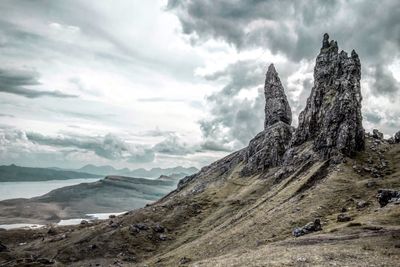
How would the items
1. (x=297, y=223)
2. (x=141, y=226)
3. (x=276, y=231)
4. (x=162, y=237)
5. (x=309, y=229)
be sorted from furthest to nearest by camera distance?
(x=141, y=226), (x=162, y=237), (x=297, y=223), (x=276, y=231), (x=309, y=229)

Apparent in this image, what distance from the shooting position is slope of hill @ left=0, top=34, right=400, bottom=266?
228ft

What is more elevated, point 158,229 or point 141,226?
point 141,226

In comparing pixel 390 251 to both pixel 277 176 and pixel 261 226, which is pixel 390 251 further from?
pixel 277 176

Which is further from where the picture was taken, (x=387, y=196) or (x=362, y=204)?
(x=362, y=204)

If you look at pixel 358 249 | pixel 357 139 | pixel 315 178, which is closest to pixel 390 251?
pixel 358 249

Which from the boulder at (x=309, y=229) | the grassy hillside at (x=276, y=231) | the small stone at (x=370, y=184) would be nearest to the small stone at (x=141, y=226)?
the grassy hillside at (x=276, y=231)

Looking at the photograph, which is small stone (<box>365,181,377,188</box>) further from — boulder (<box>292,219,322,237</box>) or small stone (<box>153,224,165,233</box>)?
small stone (<box>153,224,165,233</box>)

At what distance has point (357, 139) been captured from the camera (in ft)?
572

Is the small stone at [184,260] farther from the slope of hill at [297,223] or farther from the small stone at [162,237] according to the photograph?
the small stone at [162,237]

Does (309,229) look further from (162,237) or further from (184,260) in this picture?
(162,237)

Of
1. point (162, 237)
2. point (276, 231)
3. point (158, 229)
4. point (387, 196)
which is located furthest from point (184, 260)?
point (158, 229)

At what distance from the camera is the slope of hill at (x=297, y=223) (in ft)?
228

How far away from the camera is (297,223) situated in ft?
364

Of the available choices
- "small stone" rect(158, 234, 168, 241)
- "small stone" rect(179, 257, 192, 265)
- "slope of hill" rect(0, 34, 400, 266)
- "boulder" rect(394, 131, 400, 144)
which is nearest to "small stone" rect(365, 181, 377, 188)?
"slope of hill" rect(0, 34, 400, 266)
